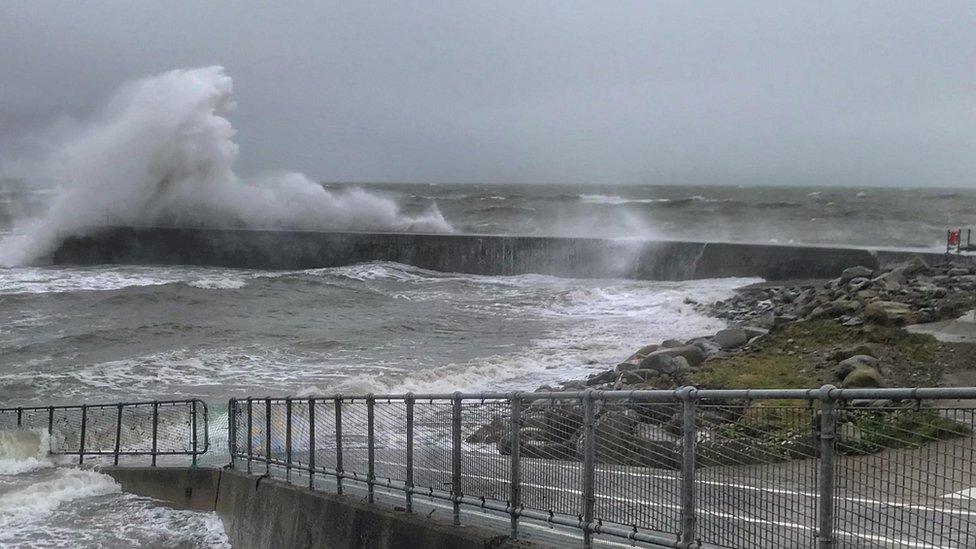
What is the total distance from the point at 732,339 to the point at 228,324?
14850mm

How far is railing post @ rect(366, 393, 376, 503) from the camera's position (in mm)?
6566

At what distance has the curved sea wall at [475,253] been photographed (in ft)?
104

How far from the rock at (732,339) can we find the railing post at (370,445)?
10.9m

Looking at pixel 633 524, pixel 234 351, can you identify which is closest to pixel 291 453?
pixel 633 524

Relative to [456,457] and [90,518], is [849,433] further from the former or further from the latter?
[90,518]

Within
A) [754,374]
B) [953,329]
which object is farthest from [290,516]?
[953,329]

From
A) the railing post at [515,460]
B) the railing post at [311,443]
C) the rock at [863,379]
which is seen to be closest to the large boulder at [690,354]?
the rock at [863,379]

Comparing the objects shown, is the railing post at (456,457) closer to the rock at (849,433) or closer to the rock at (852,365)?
the rock at (849,433)

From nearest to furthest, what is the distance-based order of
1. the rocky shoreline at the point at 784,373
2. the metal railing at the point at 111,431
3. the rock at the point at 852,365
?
the rocky shoreline at the point at 784,373 < the rock at the point at 852,365 < the metal railing at the point at 111,431

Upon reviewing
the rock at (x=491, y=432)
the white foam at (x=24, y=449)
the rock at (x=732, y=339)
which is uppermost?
the rock at (x=491, y=432)

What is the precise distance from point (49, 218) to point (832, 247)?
118 feet

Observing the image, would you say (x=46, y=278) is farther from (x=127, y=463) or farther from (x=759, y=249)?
(x=127, y=463)

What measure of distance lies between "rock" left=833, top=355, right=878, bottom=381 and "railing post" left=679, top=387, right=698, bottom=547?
732cm

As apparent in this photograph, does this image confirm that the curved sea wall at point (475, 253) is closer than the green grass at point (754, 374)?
No
